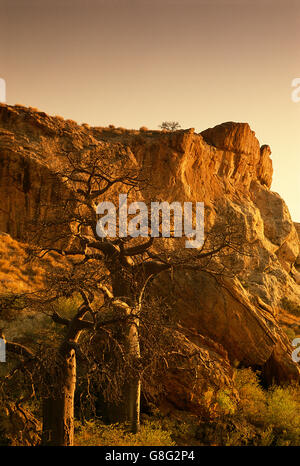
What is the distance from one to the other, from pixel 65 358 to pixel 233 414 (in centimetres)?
598

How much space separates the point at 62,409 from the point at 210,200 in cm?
2680

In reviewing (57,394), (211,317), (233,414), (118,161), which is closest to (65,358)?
(57,394)

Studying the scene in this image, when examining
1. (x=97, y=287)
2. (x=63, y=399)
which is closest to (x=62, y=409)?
(x=63, y=399)

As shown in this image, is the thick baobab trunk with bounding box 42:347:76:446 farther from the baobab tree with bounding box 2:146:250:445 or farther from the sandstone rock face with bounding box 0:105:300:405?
the sandstone rock face with bounding box 0:105:300:405

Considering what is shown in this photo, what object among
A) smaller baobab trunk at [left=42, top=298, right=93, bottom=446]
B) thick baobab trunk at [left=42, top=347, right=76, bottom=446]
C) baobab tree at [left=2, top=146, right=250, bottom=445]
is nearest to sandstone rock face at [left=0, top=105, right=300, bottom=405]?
baobab tree at [left=2, top=146, right=250, bottom=445]

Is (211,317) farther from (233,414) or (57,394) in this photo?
(57,394)

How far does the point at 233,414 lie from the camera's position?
1138cm

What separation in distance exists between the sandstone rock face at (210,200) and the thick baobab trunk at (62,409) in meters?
3.68

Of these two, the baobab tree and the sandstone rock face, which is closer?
the baobab tree

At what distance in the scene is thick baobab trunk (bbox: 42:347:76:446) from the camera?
25.7 feet

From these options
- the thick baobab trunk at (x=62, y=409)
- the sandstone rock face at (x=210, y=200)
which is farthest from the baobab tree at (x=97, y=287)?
the sandstone rock face at (x=210, y=200)

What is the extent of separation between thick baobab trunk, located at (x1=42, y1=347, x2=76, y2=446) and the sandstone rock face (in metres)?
3.68

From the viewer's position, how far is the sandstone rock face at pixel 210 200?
45.9ft

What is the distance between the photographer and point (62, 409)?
7926 mm
